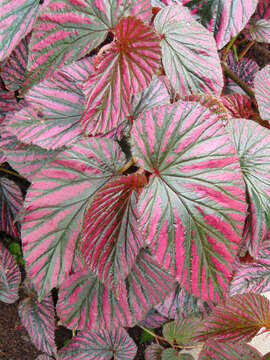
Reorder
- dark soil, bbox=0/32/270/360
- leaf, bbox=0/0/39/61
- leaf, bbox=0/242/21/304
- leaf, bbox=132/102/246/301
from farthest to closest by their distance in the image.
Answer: dark soil, bbox=0/32/270/360 < leaf, bbox=0/242/21/304 < leaf, bbox=0/0/39/61 < leaf, bbox=132/102/246/301

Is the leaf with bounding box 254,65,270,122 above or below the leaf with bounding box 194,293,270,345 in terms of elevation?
above

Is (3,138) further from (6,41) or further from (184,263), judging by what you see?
(184,263)

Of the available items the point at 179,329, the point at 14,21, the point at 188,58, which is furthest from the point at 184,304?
the point at 14,21

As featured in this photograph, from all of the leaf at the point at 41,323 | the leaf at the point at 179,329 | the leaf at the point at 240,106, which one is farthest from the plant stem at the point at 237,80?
the leaf at the point at 41,323

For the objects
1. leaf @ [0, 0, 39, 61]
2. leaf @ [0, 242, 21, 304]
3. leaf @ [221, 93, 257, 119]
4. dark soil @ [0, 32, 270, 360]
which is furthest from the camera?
dark soil @ [0, 32, 270, 360]

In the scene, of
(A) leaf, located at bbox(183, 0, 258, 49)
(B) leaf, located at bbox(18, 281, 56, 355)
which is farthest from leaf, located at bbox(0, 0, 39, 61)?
(B) leaf, located at bbox(18, 281, 56, 355)

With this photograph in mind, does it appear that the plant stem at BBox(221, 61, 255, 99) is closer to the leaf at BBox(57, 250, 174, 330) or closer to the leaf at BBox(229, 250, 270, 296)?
the leaf at BBox(229, 250, 270, 296)

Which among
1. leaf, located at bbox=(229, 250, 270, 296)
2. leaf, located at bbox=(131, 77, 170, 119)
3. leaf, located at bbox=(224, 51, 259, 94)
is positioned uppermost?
leaf, located at bbox=(224, 51, 259, 94)

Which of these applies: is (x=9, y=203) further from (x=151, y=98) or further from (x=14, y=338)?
(x=151, y=98)
